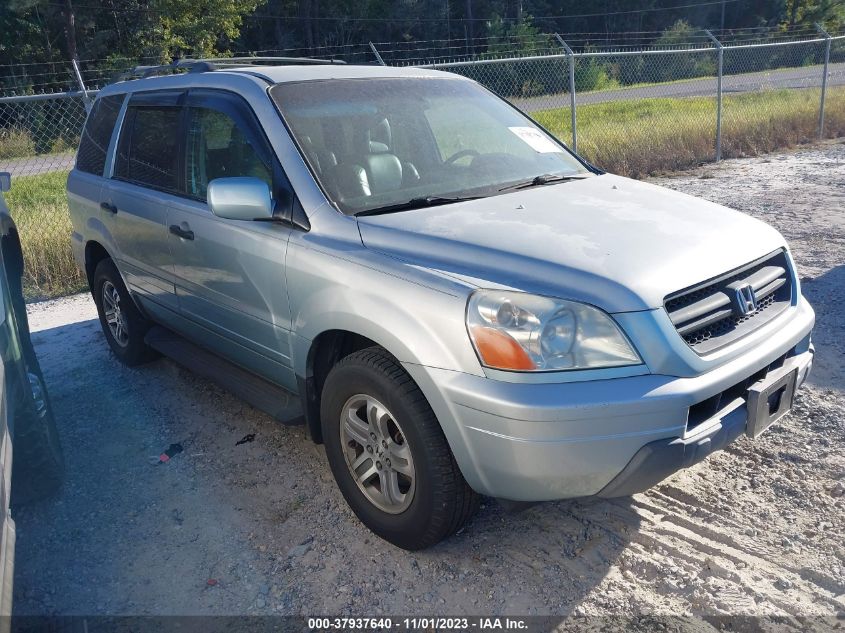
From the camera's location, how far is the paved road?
590 inches

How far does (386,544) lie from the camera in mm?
3189

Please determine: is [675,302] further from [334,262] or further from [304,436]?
[304,436]

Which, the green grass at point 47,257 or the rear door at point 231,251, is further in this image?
the green grass at point 47,257

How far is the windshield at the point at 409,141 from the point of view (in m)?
3.46

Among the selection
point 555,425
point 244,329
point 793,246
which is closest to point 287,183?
point 244,329

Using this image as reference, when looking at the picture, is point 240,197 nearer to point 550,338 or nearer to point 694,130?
point 550,338

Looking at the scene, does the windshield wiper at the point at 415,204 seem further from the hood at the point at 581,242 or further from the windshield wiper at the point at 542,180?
the windshield wiper at the point at 542,180

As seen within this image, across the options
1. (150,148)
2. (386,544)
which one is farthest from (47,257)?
(386,544)

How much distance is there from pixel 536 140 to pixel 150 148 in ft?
7.50

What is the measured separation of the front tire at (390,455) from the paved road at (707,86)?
40.5 feet

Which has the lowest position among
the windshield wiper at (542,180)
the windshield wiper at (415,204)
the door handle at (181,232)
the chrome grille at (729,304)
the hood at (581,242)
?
the chrome grille at (729,304)

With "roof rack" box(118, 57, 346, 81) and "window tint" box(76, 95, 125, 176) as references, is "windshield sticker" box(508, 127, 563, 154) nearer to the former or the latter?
"roof rack" box(118, 57, 346, 81)

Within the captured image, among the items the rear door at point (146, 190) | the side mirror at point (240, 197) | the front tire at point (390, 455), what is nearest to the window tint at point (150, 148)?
the rear door at point (146, 190)

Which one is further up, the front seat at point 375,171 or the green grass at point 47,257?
the front seat at point 375,171
